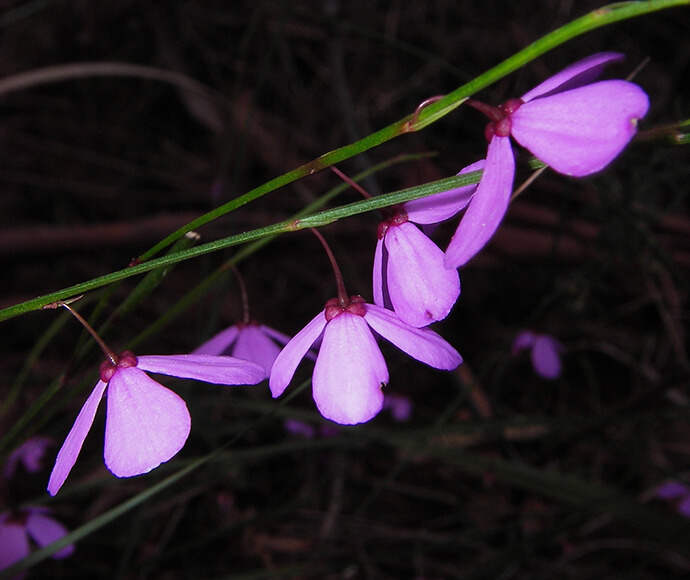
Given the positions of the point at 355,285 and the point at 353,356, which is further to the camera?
the point at 355,285

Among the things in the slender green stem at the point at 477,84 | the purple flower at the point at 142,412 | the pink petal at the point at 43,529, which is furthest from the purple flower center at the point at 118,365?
the pink petal at the point at 43,529

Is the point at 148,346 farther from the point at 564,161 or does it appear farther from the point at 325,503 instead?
the point at 564,161

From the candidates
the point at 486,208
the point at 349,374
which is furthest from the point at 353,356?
the point at 486,208

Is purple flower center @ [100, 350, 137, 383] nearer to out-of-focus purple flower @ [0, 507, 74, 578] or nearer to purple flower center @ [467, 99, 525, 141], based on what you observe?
purple flower center @ [467, 99, 525, 141]

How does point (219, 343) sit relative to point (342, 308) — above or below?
above

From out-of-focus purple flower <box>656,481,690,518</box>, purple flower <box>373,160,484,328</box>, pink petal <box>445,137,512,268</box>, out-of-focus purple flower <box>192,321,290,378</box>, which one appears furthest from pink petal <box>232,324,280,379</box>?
out-of-focus purple flower <box>656,481,690,518</box>

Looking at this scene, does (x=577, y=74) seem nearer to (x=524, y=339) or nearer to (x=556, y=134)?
(x=556, y=134)

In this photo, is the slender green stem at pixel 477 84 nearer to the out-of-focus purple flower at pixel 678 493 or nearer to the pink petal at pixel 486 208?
the pink petal at pixel 486 208

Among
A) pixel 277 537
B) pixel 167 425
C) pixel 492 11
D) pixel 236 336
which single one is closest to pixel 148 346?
pixel 277 537
